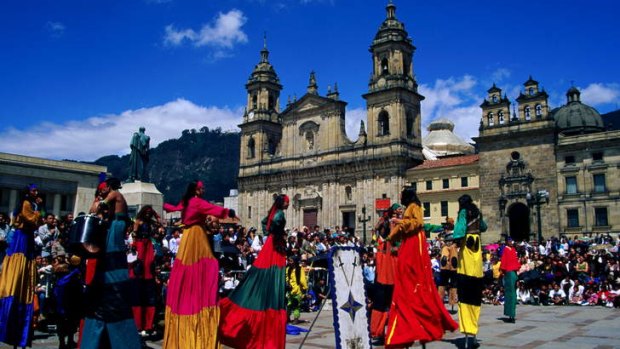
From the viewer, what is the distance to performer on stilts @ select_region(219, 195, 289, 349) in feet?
19.2

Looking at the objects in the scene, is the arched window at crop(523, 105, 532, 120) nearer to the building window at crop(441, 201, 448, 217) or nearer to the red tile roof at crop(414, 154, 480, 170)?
the red tile roof at crop(414, 154, 480, 170)

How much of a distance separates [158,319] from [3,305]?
9.72ft

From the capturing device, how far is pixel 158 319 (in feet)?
29.3

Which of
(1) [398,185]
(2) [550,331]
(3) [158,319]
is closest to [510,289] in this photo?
(2) [550,331]

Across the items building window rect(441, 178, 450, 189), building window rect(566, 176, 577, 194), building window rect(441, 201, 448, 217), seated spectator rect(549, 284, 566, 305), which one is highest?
building window rect(441, 178, 450, 189)

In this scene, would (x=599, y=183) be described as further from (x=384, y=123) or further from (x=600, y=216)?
(x=384, y=123)

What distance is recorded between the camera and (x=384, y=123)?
1940 inches

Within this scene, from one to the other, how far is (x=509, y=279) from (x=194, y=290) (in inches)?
323

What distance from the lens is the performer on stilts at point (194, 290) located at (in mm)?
5555

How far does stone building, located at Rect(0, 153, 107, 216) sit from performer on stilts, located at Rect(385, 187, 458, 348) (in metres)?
30.4

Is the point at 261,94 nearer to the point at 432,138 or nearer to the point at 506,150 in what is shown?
the point at 432,138

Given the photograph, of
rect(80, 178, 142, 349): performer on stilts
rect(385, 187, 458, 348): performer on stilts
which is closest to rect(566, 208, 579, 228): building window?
rect(385, 187, 458, 348): performer on stilts

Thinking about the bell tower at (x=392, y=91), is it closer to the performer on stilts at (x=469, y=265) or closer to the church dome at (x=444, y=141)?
the church dome at (x=444, y=141)

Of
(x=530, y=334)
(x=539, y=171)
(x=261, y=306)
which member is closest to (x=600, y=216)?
(x=539, y=171)
